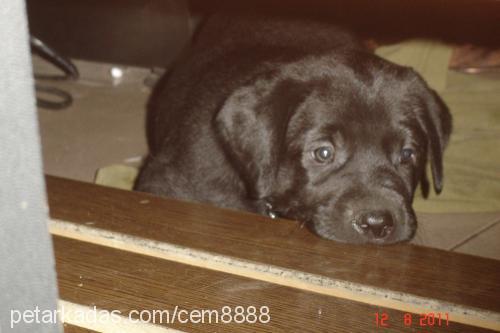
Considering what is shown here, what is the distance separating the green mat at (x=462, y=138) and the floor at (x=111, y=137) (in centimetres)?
9

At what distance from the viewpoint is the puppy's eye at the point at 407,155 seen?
2.14 metres

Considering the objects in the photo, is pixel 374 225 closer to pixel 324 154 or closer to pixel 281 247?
pixel 324 154

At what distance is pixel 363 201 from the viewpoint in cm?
192

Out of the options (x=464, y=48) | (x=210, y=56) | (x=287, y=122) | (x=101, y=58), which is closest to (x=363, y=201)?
(x=287, y=122)

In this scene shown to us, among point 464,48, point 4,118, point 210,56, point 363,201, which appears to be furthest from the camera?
point 464,48

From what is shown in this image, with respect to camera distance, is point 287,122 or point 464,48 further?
point 464,48

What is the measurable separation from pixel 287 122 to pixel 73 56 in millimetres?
2927

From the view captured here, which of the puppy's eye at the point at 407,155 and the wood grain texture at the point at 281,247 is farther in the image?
the puppy's eye at the point at 407,155

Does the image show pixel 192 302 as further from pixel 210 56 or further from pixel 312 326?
pixel 210 56

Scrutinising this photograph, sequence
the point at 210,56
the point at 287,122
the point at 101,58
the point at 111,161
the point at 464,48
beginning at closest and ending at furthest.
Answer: the point at 287,122 < the point at 210,56 < the point at 111,161 < the point at 464,48 < the point at 101,58
